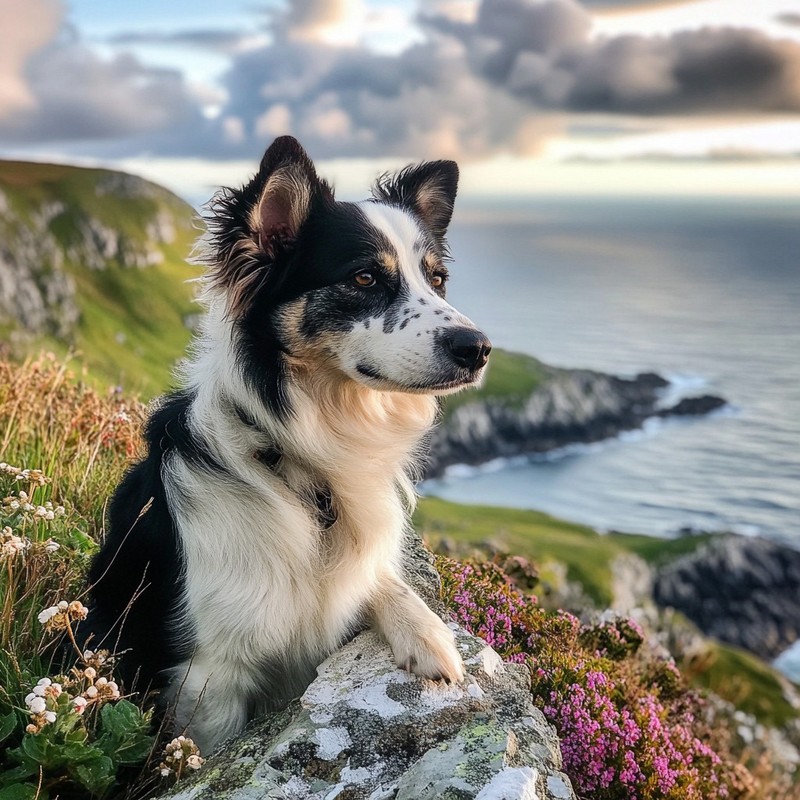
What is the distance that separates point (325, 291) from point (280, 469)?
99 cm

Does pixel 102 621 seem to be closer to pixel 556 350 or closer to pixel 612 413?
pixel 612 413

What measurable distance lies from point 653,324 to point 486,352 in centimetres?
19193

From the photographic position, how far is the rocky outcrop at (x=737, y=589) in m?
70.1

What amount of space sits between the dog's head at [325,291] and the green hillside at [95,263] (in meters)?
99.1

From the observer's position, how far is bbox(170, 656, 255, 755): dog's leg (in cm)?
421

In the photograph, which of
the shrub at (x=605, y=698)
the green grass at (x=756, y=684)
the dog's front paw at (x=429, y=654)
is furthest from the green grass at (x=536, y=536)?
the dog's front paw at (x=429, y=654)

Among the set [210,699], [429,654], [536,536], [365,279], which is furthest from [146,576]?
[536,536]

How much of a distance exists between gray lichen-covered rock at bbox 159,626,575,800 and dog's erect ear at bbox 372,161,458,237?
288 cm

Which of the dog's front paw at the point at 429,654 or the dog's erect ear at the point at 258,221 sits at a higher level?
the dog's erect ear at the point at 258,221

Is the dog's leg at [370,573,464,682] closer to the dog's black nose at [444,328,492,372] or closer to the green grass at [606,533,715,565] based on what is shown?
A: the dog's black nose at [444,328,492,372]

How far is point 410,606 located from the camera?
4594 mm

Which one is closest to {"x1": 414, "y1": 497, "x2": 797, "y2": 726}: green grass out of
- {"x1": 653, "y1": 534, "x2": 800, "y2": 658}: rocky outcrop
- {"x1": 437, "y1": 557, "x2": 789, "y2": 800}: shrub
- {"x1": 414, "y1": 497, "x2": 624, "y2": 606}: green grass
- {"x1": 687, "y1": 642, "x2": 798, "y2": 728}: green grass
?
{"x1": 414, "y1": 497, "x2": 624, "y2": 606}: green grass

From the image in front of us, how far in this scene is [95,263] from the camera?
131 m

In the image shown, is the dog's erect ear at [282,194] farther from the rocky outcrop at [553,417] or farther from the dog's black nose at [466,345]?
the rocky outcrop at [553,417]
